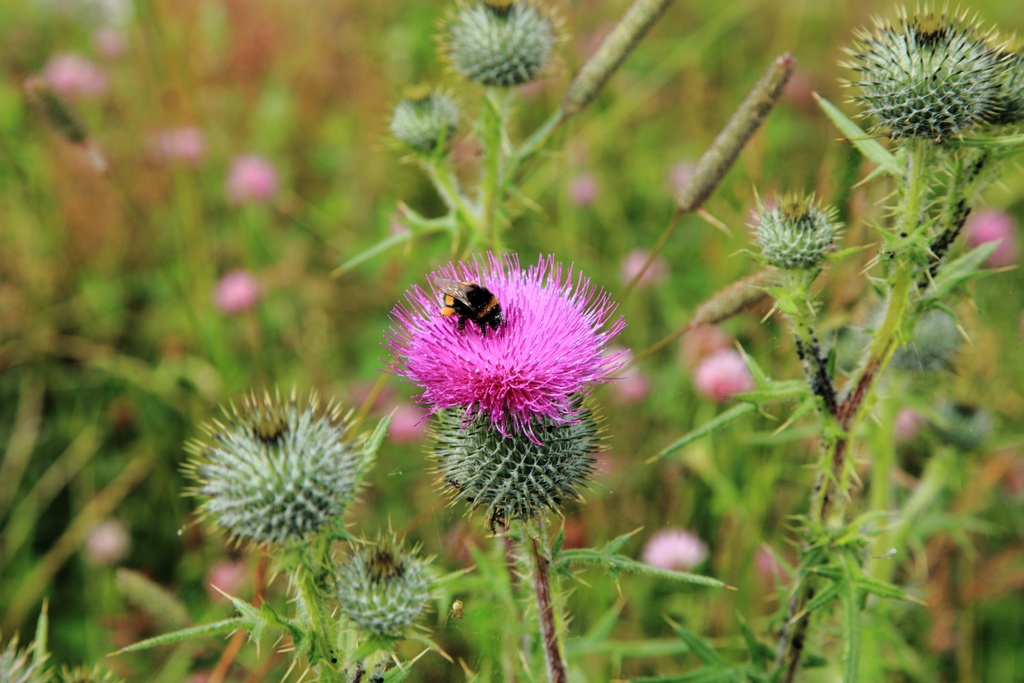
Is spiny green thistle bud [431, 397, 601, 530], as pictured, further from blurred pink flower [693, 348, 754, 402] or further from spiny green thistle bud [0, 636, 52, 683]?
blurred pink flower [693, 348, 754, 402]

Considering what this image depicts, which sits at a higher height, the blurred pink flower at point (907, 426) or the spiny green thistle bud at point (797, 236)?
the blurred pink flower at point (907, 426)

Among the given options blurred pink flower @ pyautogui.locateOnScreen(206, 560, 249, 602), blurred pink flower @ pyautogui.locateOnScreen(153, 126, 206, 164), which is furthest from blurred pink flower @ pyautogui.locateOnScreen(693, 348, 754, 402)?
blurred pink flower @ pyautogui.locateOnScreen(153, 126, 206, 164)

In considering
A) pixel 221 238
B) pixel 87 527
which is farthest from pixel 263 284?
pixel 87 527

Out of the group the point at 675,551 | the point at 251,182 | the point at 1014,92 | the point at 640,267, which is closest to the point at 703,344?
the point at 640,267

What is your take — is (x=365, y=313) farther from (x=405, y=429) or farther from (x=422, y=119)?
(x=422, y=119)

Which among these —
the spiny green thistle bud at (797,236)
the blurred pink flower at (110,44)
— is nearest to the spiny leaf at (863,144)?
the spiny green thistle bud at (797,236)

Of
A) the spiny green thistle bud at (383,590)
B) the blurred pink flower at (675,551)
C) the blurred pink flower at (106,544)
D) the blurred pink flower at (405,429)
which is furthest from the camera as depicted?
the blurred pink flower at (405,429)

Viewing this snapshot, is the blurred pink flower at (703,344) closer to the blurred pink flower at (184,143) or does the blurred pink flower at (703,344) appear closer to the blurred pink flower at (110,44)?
the blurred pink flower at (184,143)
